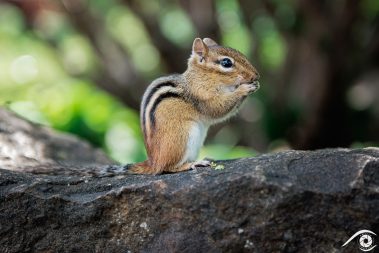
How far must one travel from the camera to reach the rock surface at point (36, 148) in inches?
191

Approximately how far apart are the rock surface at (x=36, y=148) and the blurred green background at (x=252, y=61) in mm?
1119

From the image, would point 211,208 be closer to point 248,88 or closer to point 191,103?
point 191,103

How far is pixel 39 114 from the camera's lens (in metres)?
6.92

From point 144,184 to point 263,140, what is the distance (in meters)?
5.00

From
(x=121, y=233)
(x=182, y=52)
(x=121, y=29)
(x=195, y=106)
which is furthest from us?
(x=121, y=29)

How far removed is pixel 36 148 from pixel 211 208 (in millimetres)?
2019

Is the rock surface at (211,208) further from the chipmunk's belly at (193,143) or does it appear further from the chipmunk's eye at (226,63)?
the chipmunk's eye at (226,63)

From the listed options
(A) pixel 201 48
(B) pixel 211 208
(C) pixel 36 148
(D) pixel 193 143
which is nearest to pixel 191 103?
(D) pixel 193 143

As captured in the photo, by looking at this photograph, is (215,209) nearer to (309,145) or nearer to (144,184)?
(144,184)

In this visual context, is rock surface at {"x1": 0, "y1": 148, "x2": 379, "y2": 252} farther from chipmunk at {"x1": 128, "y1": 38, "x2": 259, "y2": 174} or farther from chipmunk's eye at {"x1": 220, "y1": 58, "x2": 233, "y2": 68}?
chipmunk's eye at {"x1": 220, "y1": 58, "x2": 233, "y2": 68}

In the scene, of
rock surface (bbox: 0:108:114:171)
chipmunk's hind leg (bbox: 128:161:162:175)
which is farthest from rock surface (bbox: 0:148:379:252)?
rock surface (bbox: 0:108:114:171)

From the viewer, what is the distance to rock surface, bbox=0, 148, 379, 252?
3.48 m

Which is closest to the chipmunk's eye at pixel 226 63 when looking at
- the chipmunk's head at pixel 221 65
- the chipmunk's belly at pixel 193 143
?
the chipmunk's head at pixel 221 65

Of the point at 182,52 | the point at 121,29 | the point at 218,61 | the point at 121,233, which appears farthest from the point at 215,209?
the point at 121,29
